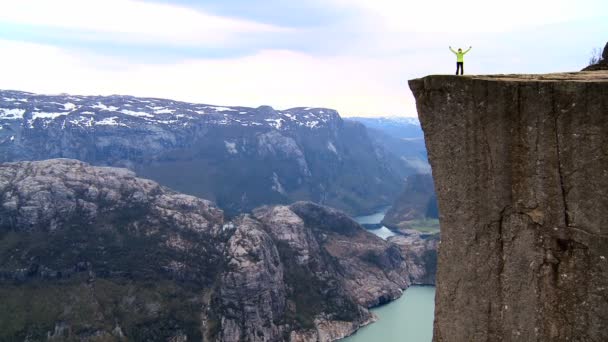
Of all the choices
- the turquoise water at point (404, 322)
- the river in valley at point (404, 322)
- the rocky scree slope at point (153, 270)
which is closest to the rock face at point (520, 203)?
the turquoise water at point (404, 322)

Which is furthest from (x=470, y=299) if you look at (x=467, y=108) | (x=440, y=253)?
(x=467, y=108)

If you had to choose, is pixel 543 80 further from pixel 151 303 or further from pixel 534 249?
pixel 151 303

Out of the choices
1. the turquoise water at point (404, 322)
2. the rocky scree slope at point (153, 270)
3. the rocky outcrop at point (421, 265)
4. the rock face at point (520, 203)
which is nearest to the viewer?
the rock face at point (520, 203)

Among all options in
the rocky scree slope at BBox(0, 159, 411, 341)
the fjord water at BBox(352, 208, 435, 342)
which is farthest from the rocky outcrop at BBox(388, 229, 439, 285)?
the fjord water at BBox(352, 208, 435, 342)

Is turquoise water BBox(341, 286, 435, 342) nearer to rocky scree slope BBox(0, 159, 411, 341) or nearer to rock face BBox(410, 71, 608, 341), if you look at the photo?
rocky scree slope BBox(0, 159, 411, 341)

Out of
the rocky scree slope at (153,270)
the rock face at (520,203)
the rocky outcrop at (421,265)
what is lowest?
the rocky outcrop at (421,265)

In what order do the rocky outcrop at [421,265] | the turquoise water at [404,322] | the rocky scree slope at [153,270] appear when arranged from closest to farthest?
the rocky scree slope at [153,270] < the turquoise water at [404,322] < the rocky outcrop at [421,265]

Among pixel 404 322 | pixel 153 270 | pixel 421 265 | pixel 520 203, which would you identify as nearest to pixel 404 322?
pixel 404 322

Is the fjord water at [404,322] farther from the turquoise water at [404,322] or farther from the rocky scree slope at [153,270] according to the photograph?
the rocky scree slope at [153,270]
